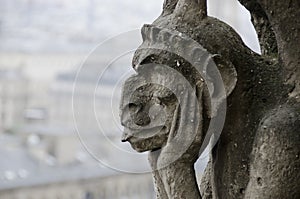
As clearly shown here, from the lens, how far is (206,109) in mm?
632

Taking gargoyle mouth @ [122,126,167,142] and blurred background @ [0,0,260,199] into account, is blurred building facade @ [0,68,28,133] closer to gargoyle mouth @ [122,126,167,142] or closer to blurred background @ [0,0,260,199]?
blurred background @ [0,0,260,199]

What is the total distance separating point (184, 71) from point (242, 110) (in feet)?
0.25

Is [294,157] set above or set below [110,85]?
below

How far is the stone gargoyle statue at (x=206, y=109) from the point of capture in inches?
24.4

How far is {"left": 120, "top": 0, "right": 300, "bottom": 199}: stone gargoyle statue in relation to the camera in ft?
2.03

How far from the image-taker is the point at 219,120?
0.64 meters

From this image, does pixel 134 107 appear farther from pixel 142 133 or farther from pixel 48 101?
pixel 48 101

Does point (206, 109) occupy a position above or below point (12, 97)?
below

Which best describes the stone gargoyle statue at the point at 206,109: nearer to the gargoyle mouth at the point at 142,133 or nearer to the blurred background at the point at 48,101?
the gargoyle mouth at the point at 142,133

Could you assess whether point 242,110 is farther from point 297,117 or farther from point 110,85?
point 110,85

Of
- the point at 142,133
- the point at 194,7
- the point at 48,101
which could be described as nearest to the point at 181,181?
the point at 142,133

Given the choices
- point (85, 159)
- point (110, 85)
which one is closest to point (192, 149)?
point (110, 85)

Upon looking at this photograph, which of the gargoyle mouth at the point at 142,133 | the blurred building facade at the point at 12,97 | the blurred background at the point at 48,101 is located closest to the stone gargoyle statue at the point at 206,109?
the gargoyle mouth at the point at 142,133

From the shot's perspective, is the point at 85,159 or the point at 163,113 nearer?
the point at 163,113
